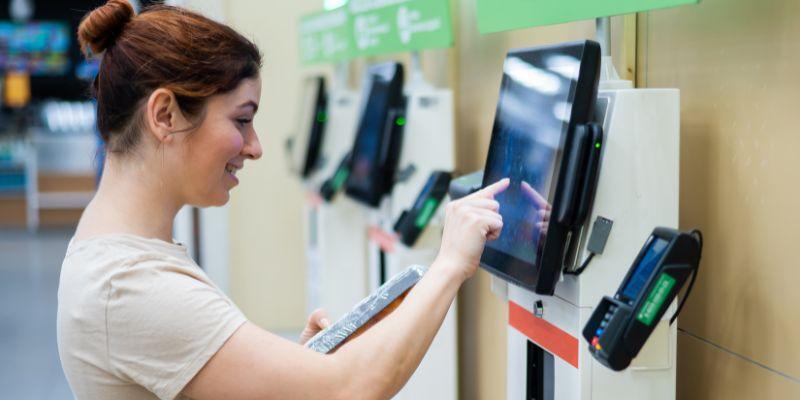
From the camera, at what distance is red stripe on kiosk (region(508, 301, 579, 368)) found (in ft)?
5.94

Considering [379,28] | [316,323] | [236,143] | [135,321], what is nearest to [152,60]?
[236,143]

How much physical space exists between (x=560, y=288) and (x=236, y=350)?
0.71m

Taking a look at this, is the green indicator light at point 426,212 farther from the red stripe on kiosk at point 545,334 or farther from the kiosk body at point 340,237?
the kiosk body at point 340,237

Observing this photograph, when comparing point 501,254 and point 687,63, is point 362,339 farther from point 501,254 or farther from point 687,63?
point 687,63

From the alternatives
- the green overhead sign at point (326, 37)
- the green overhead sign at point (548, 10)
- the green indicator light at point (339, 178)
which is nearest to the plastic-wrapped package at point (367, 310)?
the green overhead sign at point (548, 10)

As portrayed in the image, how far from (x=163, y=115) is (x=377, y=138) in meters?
1.89

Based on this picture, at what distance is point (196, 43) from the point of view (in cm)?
159

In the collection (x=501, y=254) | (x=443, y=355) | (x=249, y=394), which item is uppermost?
(x=501, y=254)

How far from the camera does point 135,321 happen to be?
1453 millimetres

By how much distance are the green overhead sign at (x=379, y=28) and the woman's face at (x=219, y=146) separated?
4.74 feet

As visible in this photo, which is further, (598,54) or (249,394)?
(598,54)

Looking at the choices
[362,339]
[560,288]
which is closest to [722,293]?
[560,288]

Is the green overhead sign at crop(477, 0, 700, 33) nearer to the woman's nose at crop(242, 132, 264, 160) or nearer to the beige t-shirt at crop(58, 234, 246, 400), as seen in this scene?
the woman's nose at crop(242, 132, 264, 160)

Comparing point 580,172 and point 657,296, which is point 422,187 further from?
point 657,296
